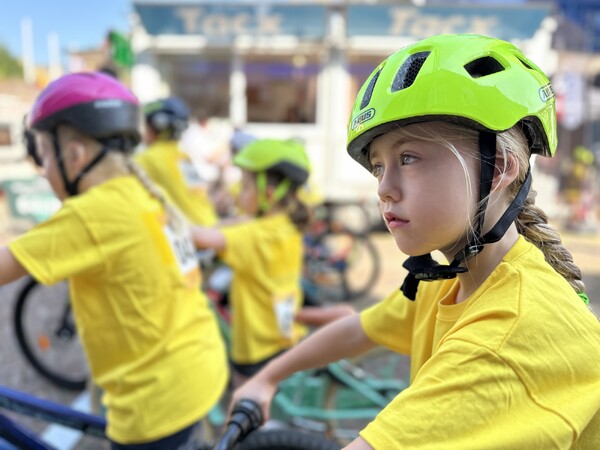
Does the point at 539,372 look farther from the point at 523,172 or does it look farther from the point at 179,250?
the point at 179,250

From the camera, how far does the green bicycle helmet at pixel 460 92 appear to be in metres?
1.09

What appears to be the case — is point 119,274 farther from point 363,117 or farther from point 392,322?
point 363,117

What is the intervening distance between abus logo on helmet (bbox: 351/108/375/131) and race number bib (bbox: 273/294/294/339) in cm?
195

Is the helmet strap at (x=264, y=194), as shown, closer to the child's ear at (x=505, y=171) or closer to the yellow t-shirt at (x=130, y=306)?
the yellow t-shirt at (x=130, y=306)

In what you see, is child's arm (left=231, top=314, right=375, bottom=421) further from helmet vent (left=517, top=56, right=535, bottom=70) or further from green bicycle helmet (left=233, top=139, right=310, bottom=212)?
green bicycle helmet (left=233, top=139, right=310, bottom=212)

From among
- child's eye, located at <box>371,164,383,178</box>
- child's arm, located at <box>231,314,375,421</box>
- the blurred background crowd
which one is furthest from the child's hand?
the blurred background crowd

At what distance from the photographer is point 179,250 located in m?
2.18

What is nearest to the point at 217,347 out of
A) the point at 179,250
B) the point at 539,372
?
the point at 179,250

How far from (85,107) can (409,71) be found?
1.32 metres

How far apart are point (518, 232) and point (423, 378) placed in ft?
1.56

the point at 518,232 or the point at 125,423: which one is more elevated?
the point at 518,232

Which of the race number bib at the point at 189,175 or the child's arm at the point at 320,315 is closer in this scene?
the child's arm at the point at 320,315

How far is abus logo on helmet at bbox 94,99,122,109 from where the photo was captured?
2008 mm

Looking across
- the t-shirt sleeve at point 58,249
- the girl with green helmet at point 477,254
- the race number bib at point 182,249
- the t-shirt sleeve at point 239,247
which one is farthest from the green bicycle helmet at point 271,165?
the girl with green helmet at point 477,254
